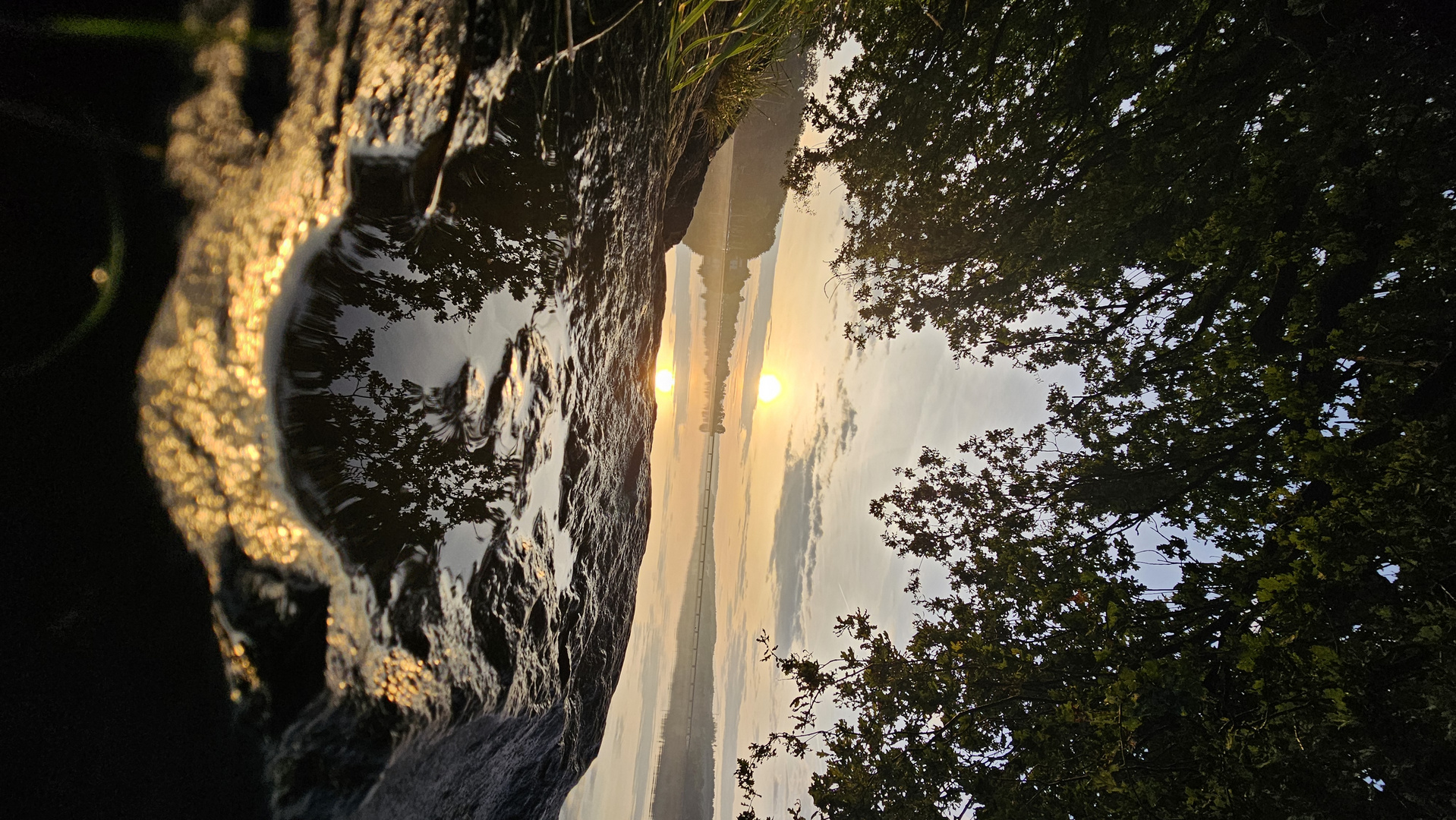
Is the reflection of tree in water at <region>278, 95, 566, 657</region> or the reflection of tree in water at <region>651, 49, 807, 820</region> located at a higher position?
the reflection of tree in water at <region>651, 49, 807, 820</region>

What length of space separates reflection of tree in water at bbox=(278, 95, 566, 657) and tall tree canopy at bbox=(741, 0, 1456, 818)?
14.3 ft

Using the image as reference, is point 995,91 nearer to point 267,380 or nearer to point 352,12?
point 352,12

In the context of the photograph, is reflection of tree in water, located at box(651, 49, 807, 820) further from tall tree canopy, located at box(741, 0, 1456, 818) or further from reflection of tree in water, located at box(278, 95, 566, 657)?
reflection of tree in water, located at box(278, 95, 566, 657)

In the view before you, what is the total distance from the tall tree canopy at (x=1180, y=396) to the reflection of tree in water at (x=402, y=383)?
435 centimetres

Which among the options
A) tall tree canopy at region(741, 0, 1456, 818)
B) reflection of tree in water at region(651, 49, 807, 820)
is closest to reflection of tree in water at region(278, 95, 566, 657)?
tall tree canopy at region(741, 0, 1456, 818)

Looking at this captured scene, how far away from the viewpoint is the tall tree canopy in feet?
10.0

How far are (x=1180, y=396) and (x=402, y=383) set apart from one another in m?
6.67

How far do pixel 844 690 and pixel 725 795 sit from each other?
72.1 ft

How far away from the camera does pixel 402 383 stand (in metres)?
2.51

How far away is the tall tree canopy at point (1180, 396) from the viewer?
3059 mm

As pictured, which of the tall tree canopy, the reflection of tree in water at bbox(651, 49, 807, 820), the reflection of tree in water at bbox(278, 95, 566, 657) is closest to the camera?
the reflection of tree in water at bbox(278, 95, 566, 657)

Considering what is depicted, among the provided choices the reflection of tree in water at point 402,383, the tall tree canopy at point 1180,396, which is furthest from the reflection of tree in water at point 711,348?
the reflection of tree in water at point 402,383

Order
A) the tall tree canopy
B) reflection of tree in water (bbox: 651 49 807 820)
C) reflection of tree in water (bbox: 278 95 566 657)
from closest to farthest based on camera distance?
reflection of tree in water (bbox: 278 95 566 657)
the tall tree canopy
reflection of tree in water (bbox: 651 49 807 820)

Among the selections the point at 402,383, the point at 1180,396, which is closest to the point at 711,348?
the point at 1180,396
